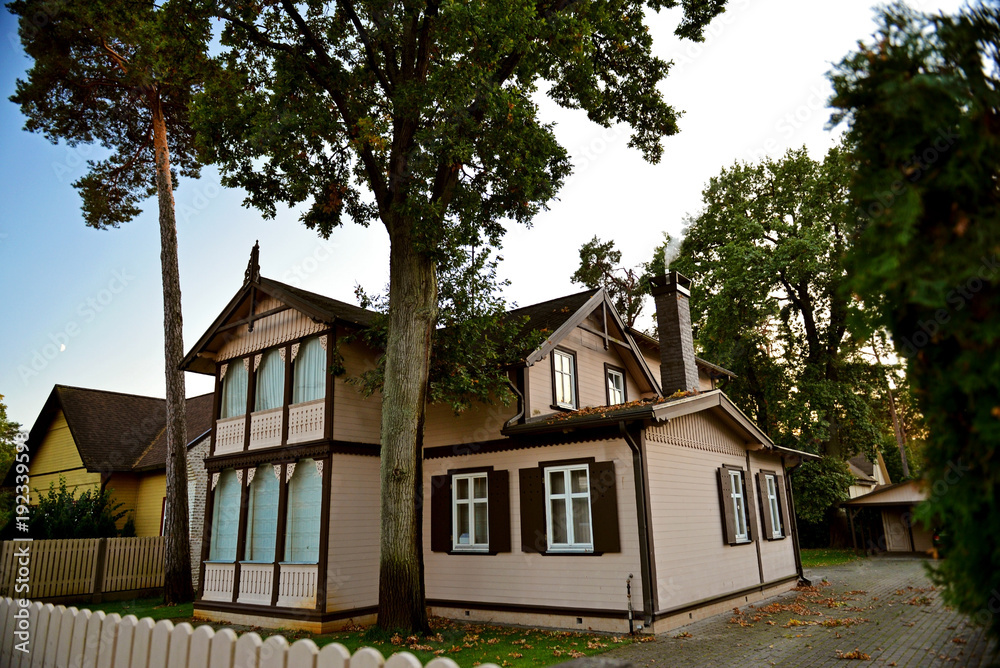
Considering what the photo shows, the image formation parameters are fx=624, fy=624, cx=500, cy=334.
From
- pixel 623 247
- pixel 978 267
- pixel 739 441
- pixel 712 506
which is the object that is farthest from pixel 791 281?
pixel 978 267

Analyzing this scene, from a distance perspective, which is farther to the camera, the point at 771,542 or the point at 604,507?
the point at 771,542

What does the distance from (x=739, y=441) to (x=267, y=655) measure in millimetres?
13985

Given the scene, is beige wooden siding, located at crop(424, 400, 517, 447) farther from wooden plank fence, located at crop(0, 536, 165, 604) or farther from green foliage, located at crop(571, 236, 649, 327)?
green foliage, located at crop(571, 236, 649, 327)

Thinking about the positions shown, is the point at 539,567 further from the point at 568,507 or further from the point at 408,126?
the point at 408,126

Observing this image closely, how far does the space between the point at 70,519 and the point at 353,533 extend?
34.7 feet

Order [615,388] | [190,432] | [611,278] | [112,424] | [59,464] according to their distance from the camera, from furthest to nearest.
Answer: [611,278]
[112,424]
[59,464]
[190,432]
[615,388]

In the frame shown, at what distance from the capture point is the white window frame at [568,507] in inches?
461

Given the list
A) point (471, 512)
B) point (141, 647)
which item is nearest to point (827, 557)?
point (471, 512)

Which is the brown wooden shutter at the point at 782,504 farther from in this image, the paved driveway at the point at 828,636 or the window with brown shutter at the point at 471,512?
the window with brown shutter at the point at 471,512

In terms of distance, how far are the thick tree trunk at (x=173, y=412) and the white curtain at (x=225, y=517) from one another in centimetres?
217

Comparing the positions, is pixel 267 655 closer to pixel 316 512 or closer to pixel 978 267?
pixel 978 267

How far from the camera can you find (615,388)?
1759 centimetres

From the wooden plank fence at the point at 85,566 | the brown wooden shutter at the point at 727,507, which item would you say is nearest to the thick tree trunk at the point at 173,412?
the wooden plank fence at the point at 85,566

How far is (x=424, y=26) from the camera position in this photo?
12.3 meters
